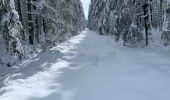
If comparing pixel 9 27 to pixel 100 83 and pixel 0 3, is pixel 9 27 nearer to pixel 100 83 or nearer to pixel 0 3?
pixel 0 3

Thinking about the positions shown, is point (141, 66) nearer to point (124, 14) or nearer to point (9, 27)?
point (9, 27)

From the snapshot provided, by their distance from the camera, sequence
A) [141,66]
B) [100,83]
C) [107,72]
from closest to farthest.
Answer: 1. [100,83]
2. [107,72]
3. [141,66]

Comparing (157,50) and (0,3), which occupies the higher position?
(0,3)

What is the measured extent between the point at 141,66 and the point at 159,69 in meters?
0.97

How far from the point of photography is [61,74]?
38.2ft

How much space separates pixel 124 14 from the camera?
22516mm

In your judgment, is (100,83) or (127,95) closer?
(127,95)

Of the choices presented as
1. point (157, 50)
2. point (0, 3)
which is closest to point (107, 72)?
point (0, 3)

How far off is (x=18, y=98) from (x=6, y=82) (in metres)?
2.48

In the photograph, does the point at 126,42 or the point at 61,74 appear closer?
the point at 61,74

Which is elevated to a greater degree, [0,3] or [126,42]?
[0,3]

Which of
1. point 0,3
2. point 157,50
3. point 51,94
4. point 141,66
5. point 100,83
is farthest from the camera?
point 157,50

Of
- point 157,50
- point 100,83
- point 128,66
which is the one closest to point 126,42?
point 157,50

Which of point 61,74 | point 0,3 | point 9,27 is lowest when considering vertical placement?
point 61,74
